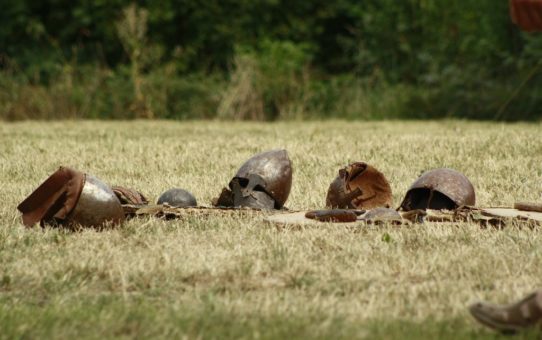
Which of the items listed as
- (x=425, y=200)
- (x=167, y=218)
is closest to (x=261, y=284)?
(x=167, y=218)

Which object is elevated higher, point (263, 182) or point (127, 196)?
point (263, 182)

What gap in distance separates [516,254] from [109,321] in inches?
80.0

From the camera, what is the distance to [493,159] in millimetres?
9328

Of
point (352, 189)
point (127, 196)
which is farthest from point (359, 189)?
point (127, 196)

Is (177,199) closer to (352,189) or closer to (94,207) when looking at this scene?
(94,207)

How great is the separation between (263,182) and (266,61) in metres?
12.9

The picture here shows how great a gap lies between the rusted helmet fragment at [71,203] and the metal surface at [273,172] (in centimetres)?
95

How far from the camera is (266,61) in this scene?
1898cm

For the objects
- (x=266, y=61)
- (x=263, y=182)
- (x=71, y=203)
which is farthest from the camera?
(x=266, y=61)

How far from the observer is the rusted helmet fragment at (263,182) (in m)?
6.21

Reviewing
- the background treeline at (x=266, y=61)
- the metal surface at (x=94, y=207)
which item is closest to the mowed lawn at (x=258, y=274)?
the metal surface at (x=94, y=207)

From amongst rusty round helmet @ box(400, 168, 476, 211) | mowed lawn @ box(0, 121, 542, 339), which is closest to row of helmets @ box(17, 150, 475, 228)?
rusty round helmet @ box(400, 168, 476, 211)

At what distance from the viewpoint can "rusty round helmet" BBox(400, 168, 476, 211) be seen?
6055mm

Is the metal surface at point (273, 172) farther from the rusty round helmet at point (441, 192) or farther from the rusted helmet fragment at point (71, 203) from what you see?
the rusted helmet fragment at point (71, 203)
